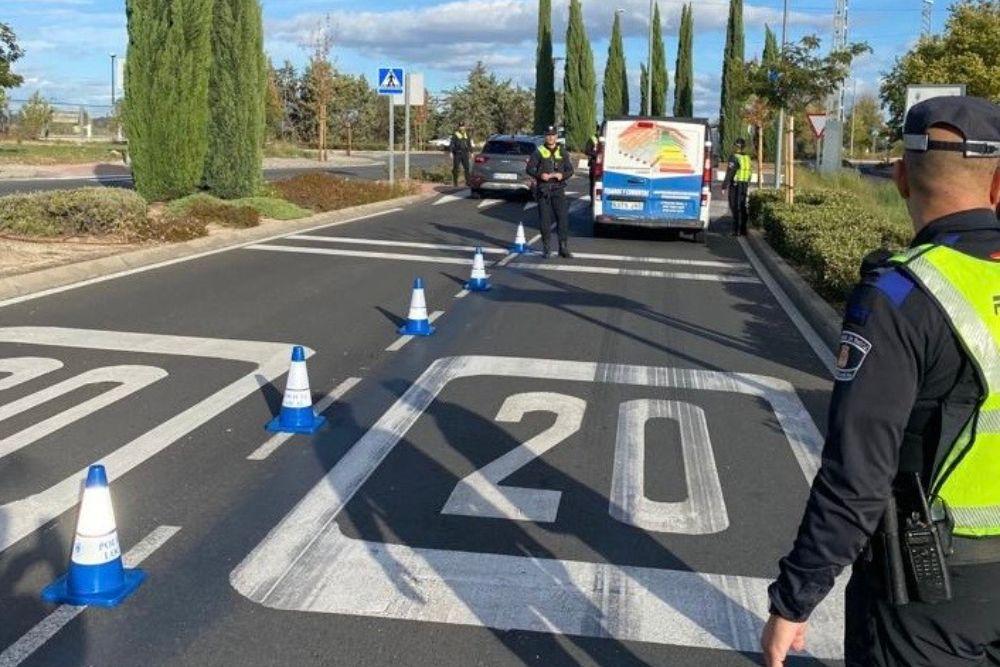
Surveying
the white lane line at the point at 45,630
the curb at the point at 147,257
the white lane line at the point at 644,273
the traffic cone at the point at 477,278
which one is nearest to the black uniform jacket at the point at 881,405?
the white lane line at the point at 45,630

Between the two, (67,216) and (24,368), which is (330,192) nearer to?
(67,216)

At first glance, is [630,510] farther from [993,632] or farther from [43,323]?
[43,323]

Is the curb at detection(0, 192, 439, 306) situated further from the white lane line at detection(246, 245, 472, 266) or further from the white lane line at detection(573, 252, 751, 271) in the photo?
the white lane line at detection(573, 252, 751, 271)

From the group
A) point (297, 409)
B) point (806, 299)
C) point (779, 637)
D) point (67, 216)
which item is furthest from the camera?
point (67, 216)

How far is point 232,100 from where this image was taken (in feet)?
67.3

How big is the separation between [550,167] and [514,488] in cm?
1184

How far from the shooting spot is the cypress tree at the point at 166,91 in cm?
1852

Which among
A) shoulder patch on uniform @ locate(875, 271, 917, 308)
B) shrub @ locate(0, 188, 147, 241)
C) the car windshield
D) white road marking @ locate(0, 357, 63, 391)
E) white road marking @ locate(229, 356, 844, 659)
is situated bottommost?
white road marking @ locate(229, 356, 844, 659)

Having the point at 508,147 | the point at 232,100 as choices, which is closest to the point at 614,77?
the point at 508,147

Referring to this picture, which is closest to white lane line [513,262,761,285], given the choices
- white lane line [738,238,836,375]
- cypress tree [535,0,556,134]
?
white lane line [738,238,836,375]

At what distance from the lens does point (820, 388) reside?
27.5ft

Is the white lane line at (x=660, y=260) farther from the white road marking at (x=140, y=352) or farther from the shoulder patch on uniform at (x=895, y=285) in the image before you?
the shoulder patch on uniform at (x=895, y=285)

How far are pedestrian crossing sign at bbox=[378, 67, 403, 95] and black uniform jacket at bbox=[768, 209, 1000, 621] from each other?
2590 centimetres

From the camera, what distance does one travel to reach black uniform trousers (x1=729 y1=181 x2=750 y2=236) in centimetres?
2164
